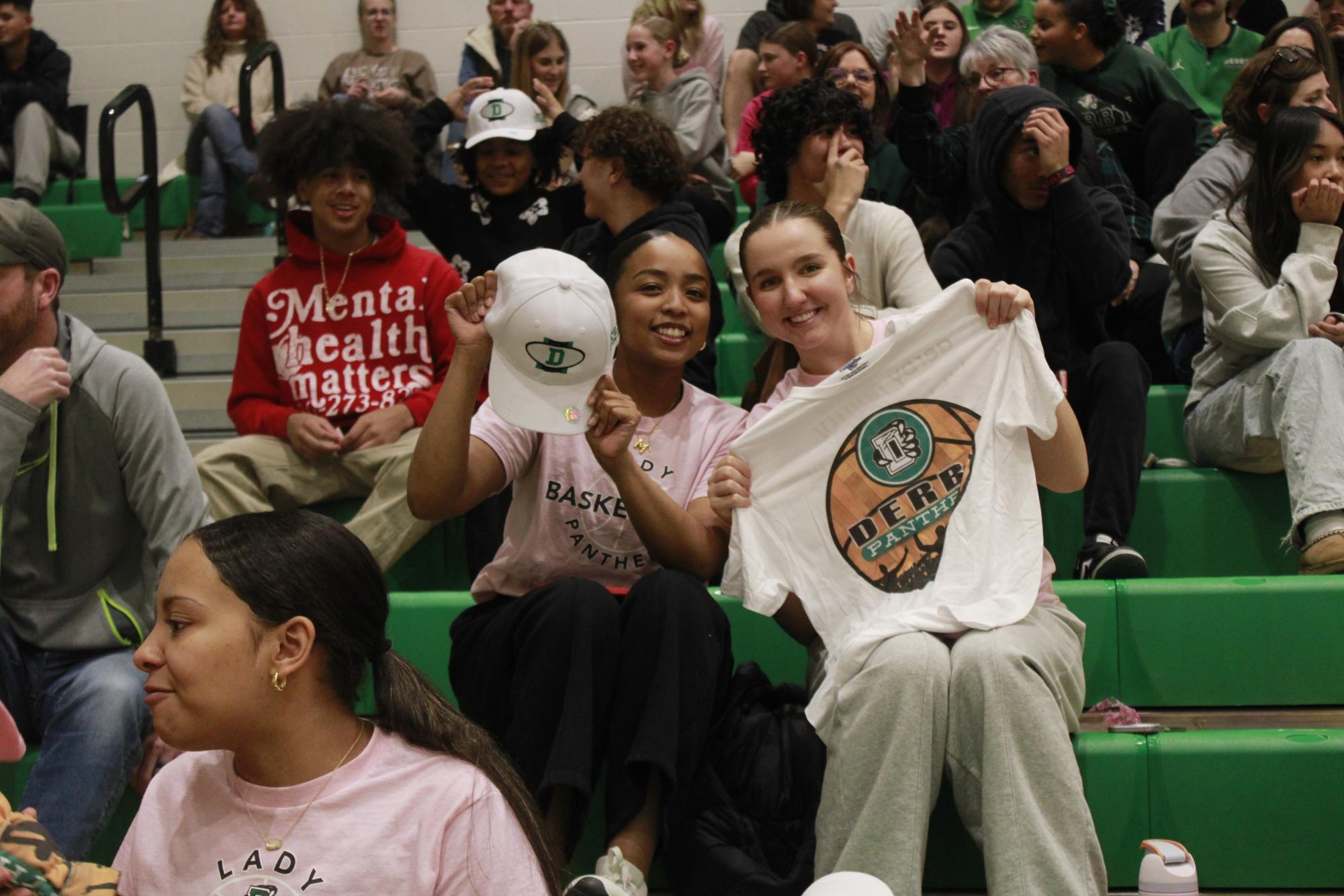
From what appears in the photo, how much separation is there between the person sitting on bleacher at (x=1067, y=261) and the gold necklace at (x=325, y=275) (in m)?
1.33

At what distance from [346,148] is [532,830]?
2242 mm

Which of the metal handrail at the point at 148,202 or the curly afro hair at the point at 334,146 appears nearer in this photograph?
the curly afro hair at the point at 334,146

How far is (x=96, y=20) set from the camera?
6.82m

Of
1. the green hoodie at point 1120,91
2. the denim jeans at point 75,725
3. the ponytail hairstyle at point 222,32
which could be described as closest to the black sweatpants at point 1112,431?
the green hoodie at point 1120,91

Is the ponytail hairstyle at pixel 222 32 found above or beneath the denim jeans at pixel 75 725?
above

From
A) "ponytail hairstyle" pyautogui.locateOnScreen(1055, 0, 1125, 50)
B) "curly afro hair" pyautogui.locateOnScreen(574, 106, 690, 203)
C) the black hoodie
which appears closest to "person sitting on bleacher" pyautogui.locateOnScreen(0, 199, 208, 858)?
"curly afro hair" pyautogui.locateOnScreen(574, 106, 690, 203)

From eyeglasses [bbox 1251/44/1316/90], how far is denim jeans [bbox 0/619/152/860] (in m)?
2.78

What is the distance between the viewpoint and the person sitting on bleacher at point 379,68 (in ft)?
19.5

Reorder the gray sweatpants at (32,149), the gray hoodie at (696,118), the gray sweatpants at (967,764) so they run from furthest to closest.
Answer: the gray sweatpants at (32,149) < the gray hoodie at (696,118) < the gray sweatpants at (967,764)

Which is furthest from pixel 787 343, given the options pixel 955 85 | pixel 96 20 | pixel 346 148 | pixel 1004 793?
pixel 96 20

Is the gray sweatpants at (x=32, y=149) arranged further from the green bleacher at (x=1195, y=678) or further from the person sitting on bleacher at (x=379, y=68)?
the green bleacher at (x=1195, y=678)

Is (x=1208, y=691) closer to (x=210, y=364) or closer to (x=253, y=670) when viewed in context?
(x=253, y=670)

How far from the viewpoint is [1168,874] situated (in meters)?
1.91

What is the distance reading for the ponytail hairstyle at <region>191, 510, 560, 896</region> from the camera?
1502 mm
